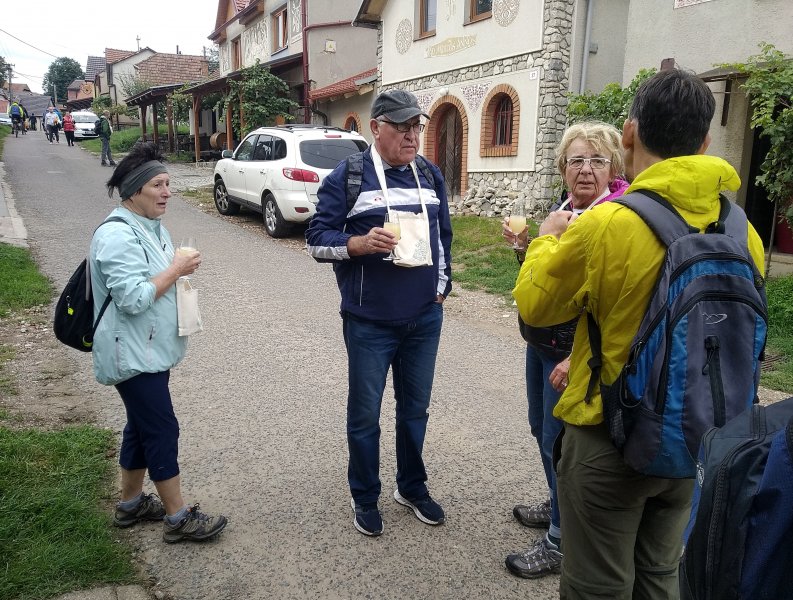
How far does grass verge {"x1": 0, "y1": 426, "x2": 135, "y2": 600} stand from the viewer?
2498 mm

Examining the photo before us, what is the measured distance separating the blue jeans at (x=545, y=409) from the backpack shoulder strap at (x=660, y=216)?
974 mm

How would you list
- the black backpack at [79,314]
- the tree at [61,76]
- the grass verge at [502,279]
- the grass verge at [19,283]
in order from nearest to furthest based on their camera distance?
the black backpack at [79,314]
the grass verge at [502,279]
the grass verge at [19,283]
the tree at [61,76]

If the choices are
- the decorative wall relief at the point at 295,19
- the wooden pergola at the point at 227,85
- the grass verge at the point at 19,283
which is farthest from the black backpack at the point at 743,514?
the decorative wall relief at the point at 295,19

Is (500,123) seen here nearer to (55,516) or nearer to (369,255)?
(369,255)

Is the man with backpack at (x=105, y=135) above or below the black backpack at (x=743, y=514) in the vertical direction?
above

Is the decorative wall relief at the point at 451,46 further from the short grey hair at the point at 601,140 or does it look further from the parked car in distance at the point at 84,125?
the parked car in distance at the point at 84,125

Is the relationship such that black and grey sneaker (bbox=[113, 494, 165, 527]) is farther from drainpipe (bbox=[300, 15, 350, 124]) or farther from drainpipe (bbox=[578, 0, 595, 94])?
drainpipe (bbox=[300, 15, 350, 124])

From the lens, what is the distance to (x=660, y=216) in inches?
62.0

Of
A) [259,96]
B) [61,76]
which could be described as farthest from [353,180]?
[61,76]

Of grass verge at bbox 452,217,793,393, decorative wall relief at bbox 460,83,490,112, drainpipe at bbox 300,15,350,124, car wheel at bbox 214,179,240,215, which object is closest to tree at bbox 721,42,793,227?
grass verge at bbox 452,217,793,393

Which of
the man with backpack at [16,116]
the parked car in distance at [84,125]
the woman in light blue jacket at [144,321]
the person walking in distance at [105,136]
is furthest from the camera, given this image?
the man with backpack at [16,116]

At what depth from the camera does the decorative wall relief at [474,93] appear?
13234 mm

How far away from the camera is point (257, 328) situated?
20.1 ft

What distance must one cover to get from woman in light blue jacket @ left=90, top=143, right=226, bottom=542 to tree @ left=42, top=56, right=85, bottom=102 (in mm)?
110853
